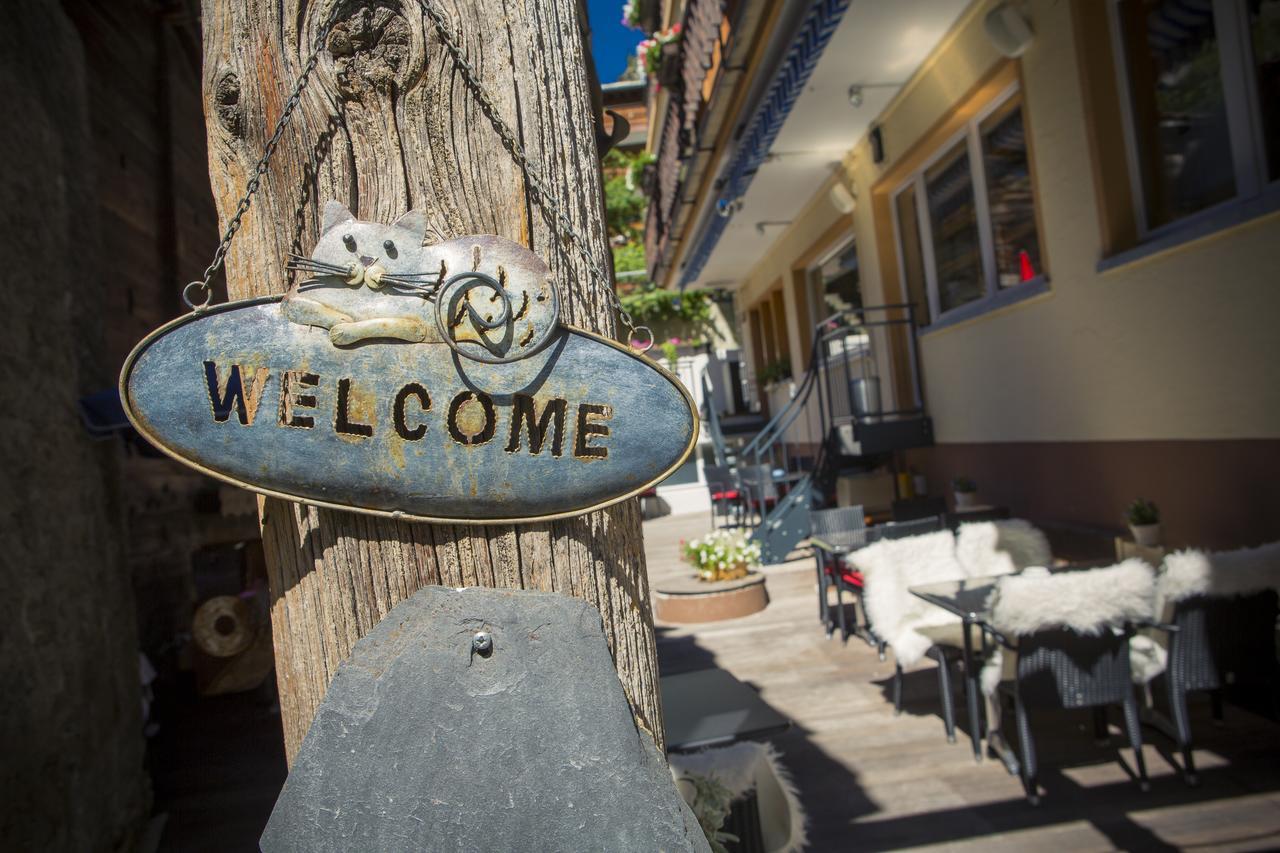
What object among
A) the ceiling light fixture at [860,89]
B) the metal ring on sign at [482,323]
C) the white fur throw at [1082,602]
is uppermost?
the ceiling light fixture at [860,89]

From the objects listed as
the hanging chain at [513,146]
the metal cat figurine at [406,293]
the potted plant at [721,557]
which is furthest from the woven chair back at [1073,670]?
the potted plant at [721,557]

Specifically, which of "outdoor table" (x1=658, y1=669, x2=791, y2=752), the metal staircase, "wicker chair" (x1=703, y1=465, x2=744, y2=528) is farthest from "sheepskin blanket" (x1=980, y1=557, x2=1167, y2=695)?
"wicker chair" (x1=703, y1=465, x2=744, y2=528)

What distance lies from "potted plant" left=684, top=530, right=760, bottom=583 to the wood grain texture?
6249mm

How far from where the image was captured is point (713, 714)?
2912 mm

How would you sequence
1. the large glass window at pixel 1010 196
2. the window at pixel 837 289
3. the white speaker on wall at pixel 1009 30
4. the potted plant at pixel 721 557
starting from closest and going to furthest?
the white speaker on wall at pixel 1009 30 < the large glass window at pixel 1010 196 < the potted plant at pixel 721 557 < the window at pixel 837 289

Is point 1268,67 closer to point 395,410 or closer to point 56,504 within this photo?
point 395,410

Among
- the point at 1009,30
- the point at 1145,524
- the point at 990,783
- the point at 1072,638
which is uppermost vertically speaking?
the point at 1009,30

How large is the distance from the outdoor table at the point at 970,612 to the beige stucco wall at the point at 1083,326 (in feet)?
5.28

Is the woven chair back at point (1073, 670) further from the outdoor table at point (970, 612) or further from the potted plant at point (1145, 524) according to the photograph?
the potted plant at point (1145, 524)

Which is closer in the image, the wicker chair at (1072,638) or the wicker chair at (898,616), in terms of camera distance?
the wicker chair at (1072,638)

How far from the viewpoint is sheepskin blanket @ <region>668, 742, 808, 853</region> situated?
8.84 feet

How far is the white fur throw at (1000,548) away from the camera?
4746mm

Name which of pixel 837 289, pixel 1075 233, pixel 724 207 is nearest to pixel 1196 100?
pixel 1075 233

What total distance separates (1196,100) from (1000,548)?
2690 mm
